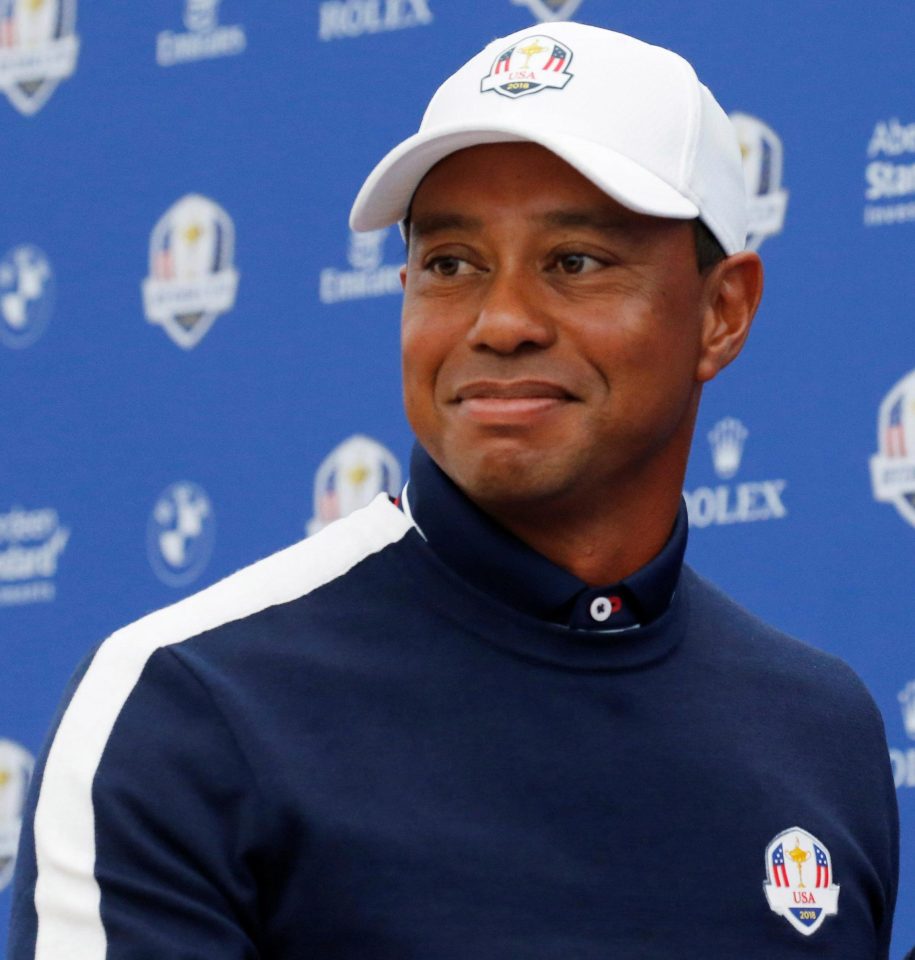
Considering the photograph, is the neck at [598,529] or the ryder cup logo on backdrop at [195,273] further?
the ryder cup logo on backdrop at [195,273]

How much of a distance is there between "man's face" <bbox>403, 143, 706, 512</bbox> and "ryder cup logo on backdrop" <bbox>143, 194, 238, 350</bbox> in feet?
5.36

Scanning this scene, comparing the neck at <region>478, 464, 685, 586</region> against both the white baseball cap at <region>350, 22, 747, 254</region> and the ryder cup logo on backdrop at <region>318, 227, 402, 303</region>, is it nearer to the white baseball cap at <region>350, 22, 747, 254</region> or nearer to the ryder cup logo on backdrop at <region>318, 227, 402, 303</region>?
the white baseball cap at <region>350, 22, 747, 254</region>

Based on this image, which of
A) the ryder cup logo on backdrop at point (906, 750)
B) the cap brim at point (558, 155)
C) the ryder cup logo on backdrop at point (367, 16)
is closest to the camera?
the cap brim at point (558, 155)

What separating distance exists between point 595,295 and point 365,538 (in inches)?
9.2

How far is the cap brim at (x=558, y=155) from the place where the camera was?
4.27 ft

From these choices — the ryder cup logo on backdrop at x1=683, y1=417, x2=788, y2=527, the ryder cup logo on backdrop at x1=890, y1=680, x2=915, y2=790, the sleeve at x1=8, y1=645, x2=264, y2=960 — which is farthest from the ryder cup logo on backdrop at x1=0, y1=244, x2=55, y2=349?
the sleeve at x1=8, y1=645, x2=264, y2=960

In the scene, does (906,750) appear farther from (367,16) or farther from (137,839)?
(137,839)

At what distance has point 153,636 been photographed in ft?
4.05

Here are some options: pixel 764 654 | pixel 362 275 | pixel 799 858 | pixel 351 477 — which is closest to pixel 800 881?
pixel 799 858

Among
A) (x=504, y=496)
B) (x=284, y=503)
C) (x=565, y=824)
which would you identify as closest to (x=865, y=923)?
(x=565, y=824)

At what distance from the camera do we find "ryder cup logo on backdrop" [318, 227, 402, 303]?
2.85 meters

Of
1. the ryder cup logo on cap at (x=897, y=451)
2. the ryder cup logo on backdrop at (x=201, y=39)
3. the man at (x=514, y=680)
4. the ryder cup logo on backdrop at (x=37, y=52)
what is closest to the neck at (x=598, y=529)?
the man at (x=514, y=680)

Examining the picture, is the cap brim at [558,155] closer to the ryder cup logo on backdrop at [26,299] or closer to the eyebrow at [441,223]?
the eyebrow at [441,223]

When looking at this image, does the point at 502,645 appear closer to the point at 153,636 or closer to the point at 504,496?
the point at 504,496
